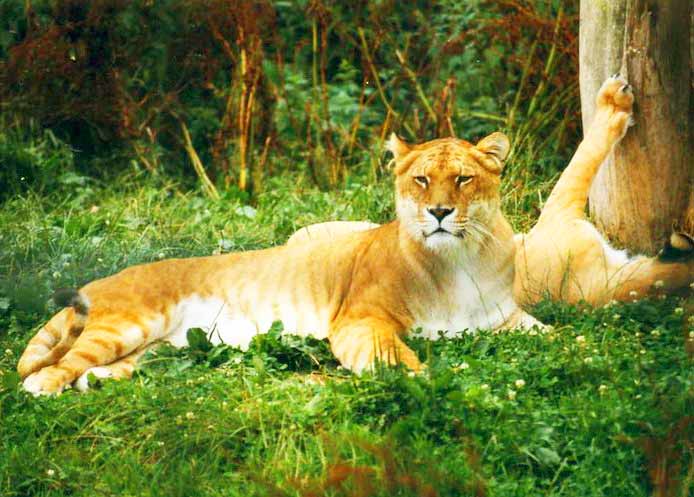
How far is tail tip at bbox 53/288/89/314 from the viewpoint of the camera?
4.73 m

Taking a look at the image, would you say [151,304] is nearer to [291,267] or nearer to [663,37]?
[291,267]

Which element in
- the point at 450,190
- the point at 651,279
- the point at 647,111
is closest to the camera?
the point at 450,190

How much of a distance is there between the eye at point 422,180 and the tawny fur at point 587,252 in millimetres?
866

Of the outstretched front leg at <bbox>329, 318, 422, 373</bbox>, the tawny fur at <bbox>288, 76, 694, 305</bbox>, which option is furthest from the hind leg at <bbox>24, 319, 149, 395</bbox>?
the tawny fur at <bbox>288, 76, 694, 305</bbox>

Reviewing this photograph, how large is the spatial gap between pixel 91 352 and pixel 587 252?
8.04 feet

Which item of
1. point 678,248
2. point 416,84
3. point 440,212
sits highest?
point 440,212

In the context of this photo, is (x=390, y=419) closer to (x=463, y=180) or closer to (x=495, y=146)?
(x=463, y=180)

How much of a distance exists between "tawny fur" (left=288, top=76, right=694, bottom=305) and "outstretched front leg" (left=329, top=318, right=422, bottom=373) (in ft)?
3.20

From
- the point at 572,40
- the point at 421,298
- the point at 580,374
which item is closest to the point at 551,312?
the point at 421,298

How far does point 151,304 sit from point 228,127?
3.46 m

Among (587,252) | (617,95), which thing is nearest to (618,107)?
(617,95)

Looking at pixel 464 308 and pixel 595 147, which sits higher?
pixel 595 147

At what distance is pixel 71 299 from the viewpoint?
4801 millimetres

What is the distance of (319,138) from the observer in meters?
8.91
